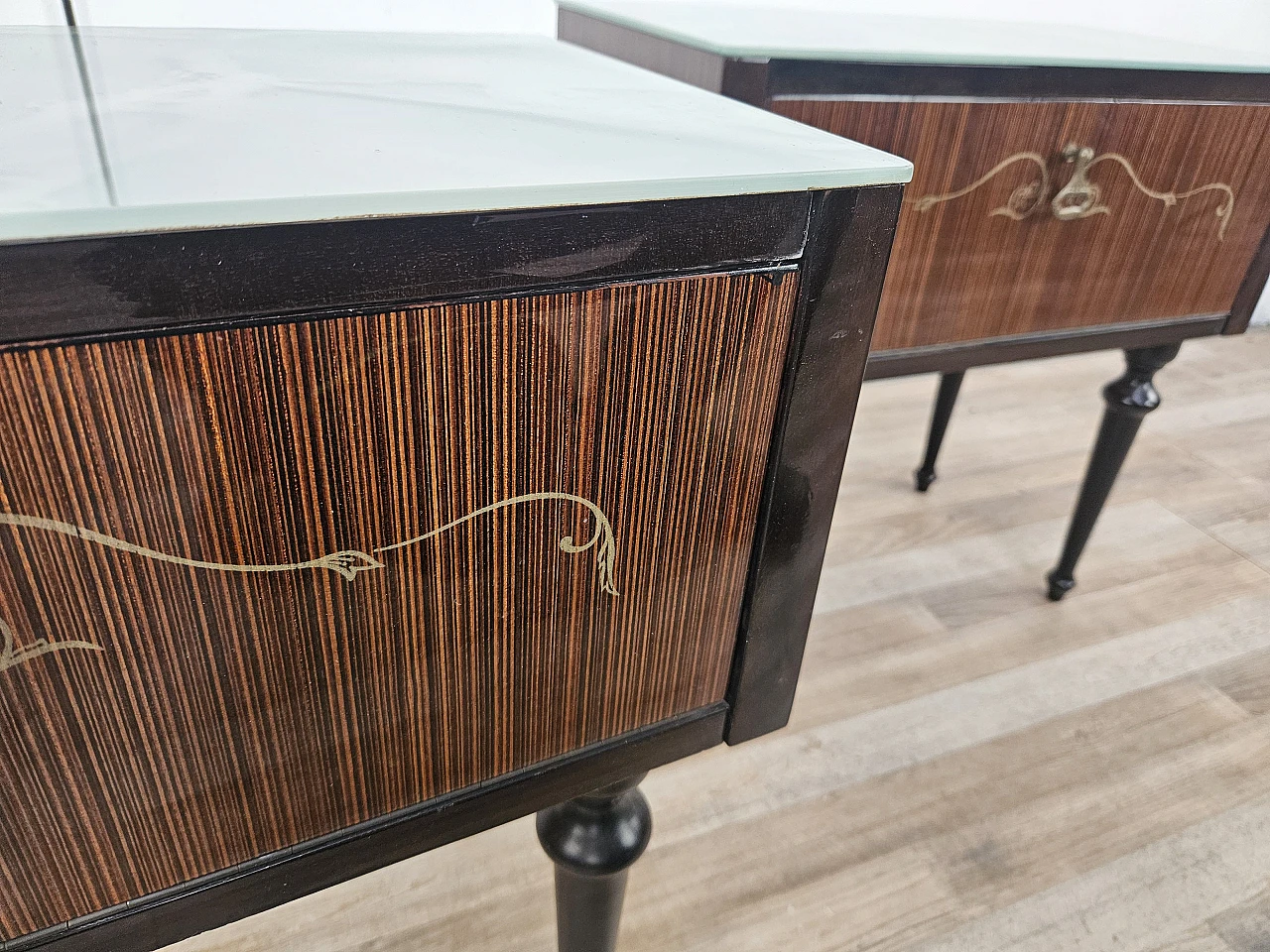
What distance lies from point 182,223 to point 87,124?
0.35 feet

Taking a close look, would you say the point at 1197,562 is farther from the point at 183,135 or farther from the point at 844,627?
the point at 183,135

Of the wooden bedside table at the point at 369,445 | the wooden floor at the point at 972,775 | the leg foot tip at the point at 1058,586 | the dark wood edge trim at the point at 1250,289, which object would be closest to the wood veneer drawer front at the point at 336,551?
the wooden bedside table at the point at 369,445

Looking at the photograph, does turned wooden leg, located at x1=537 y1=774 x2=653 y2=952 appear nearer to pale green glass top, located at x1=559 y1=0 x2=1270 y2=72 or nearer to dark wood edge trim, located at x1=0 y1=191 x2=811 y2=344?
dark wood edge trim, located at x1=0 y1=191 x2=811 y2=344

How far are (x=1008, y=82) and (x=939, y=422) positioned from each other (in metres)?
0.76

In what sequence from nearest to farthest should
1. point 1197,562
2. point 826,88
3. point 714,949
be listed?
point 826,88
point 714,949
point 1197,562

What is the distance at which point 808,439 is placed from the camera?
1.48 ft

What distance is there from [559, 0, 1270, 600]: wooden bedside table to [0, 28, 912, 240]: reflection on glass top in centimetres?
17

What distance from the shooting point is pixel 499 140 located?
385 mm

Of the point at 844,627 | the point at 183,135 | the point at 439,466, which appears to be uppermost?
the point at 183,135

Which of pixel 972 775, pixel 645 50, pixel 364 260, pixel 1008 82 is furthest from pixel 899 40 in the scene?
pixel 972 775

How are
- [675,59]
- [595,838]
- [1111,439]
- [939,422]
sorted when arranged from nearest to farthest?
[595,838] < [675,59] < [1111,439] < [939,422]

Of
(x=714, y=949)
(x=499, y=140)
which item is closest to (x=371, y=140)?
(x=499, y=140)

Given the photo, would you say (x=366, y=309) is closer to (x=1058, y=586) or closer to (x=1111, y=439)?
(x=1111, y=439)

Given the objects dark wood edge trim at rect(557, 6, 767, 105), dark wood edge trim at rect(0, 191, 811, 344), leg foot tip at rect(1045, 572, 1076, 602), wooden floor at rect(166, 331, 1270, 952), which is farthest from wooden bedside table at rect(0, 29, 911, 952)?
leg foot tip at rect(1045, 572, 1076, 602)
